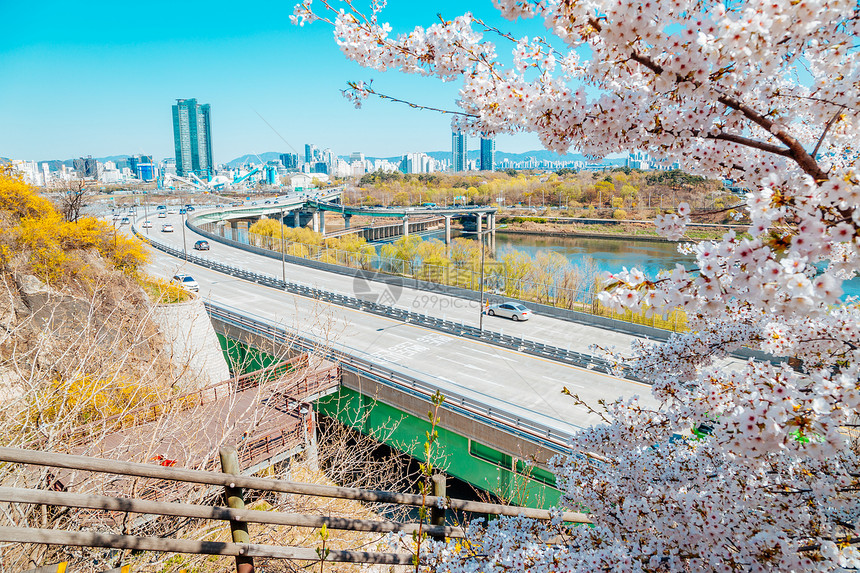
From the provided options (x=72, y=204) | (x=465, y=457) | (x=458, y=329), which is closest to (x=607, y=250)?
(x=458, y=329)

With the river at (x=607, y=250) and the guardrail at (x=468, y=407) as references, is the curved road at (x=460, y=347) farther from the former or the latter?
the river at (x=607, y=250)

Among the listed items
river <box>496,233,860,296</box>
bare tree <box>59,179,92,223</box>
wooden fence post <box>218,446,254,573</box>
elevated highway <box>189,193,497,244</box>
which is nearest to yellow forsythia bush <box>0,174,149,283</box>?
bare tree <box>59,179,92,223</box>

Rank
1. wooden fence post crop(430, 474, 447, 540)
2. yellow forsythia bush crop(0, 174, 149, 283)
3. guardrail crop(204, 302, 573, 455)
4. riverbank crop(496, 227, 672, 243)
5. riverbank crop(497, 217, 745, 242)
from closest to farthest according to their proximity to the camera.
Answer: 1. wooden fence post crop(430, 474, 447, 540)
2. guardrail crop(204, 302, 573, 455)
3. yellow forsythia bush crop(0, 174, 149, 283)
4. riverbank crop(496, 227, 672, 243)
5. riverbank crop(497, 217, 745, 242)

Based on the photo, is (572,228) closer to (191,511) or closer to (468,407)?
(468,407)

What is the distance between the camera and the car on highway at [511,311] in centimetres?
2425

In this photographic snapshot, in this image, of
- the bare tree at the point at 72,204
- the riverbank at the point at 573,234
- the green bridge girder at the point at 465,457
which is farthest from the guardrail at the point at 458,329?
the riverbank at the point at 573,234

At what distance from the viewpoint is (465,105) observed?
3.14 metres

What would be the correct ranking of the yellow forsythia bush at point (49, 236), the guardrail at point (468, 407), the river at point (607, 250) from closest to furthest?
the guardrail at point (468, 407) < the yellow forsythia bush at point (49, 236) < the river at point (607, 250)

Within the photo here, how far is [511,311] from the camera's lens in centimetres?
2445

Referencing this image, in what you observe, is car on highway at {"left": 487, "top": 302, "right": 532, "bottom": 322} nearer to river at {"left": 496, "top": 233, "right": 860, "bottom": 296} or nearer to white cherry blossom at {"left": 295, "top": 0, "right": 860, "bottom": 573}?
river at {"left": 496, "top": 233, "right": 860, "bottom": 296}

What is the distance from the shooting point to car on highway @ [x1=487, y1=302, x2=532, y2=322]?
24245 mm

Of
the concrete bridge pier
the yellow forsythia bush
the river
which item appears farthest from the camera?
the concrete bridge pier

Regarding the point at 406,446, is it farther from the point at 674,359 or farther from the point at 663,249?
the point at 663,249

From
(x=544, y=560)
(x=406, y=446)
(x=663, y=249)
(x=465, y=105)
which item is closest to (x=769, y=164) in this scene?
(x=465, y=105)
